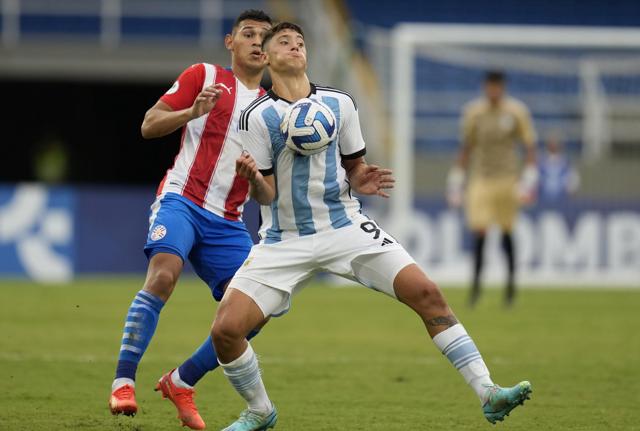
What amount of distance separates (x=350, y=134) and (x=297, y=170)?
0.34 meters

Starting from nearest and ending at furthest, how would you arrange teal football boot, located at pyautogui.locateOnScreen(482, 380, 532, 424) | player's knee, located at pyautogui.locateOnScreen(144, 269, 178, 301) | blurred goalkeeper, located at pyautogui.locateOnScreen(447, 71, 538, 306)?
teal football boot, located at pyautogui.locateOnScreen(482, 380, 532, 424) < player's knee, located at pyautogui.locateOnScreen(144, 269, 178, 301) < blurred goalkeeper, located at pyautogui.locateOnScreen(447, 71, 538, 306)

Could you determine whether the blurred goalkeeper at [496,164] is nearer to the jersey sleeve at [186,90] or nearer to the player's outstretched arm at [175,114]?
the jersey sleeve at [186,90]

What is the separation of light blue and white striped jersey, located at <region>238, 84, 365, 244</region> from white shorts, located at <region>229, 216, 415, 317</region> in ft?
0.21

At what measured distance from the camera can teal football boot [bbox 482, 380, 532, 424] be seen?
5.85 metres

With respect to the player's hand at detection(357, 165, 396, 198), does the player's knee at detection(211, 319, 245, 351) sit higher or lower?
lower

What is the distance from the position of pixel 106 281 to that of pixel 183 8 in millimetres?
9160

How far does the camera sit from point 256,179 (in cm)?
604

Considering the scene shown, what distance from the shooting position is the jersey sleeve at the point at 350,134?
6331mm

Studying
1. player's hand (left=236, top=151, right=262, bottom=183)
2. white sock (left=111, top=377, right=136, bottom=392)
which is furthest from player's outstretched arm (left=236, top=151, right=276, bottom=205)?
white sock (left=111, top=377, right=136, bottom=392)

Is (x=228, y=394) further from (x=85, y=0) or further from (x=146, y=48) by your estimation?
(x=85, y=0)

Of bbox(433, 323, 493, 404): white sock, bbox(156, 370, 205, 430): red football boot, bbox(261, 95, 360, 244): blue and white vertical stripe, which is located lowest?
bbox(156, 370, 205, 430): red football boot

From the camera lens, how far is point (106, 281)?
1789 cm

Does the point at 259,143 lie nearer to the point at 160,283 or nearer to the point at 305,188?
the point at 305,188

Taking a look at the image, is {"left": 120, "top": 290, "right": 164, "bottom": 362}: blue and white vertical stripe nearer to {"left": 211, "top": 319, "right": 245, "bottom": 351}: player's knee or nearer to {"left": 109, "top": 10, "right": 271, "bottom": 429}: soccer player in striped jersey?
{"left": 109, "top": 10, "right": 271, "bottom": 429}: soccer player in striped jersey
